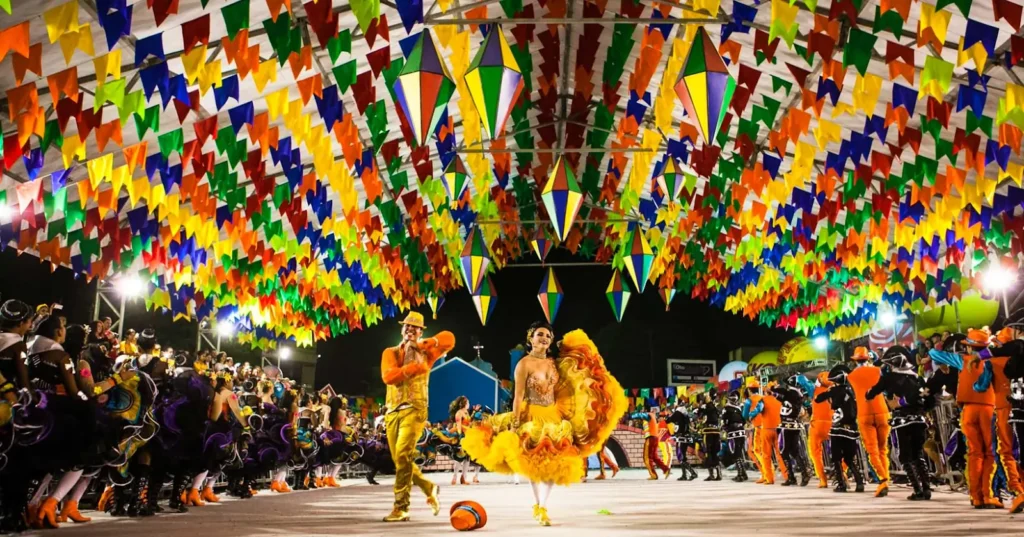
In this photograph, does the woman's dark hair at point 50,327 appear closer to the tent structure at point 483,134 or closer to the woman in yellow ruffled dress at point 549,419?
the tent structure at point 483,134

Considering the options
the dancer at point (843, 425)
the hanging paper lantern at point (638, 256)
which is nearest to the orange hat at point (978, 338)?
the dancer at point (843, 425)

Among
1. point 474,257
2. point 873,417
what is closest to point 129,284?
point 474,257

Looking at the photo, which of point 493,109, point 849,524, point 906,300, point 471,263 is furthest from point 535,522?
point 906,300

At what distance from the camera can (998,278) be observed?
1062cm

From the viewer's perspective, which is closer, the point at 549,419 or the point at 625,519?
the point at 549,419

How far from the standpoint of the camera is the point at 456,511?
441 cm

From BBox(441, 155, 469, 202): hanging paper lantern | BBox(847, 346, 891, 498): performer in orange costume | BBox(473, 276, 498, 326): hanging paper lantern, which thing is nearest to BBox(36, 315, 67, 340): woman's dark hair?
BBox(441, 155, 469, 202): hanging paper lantern

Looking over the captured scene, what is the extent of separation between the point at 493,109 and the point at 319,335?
12990 mm

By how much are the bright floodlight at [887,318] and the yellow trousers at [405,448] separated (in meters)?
12.1

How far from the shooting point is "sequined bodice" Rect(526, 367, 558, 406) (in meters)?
4.99

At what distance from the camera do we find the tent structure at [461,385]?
19984mm

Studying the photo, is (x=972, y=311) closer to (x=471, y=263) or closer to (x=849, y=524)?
(x=471, y=263)

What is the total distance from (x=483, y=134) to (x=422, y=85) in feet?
21.9

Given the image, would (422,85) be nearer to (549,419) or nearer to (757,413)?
(549,419)
